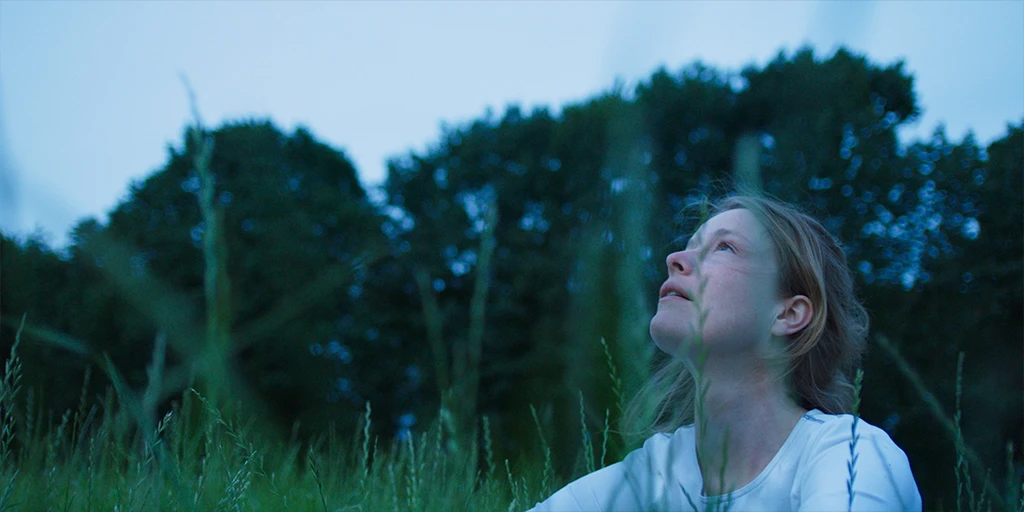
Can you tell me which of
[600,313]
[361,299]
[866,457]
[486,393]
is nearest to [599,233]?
[866,457]

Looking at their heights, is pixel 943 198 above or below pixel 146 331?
above

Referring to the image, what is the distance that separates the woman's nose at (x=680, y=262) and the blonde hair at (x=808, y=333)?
0.25 meters

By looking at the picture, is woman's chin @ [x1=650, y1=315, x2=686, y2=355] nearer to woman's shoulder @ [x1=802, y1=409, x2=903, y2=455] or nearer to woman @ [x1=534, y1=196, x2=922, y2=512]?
woman @ [x1=534, y1=196, x2=922, y2=512]

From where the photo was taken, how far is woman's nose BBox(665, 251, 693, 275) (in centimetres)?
162

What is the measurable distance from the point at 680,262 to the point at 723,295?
0.12 meters

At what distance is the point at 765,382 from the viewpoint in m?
1.64

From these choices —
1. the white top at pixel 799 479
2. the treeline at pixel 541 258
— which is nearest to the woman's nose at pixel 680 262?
the white top at pixel 799 479

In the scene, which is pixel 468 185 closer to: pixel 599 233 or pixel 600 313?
pixel 600 313

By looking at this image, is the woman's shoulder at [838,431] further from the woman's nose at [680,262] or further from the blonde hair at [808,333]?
the woman's nose at [680,262]

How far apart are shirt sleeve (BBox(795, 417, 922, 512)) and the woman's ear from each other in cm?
50

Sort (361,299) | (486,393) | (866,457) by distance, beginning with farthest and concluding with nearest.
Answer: (361,299)
(486,393)
(866,457)

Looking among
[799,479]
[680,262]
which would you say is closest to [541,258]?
[680,262]

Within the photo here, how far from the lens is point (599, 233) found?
1168 millimetres

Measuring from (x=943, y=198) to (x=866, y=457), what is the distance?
983cm
